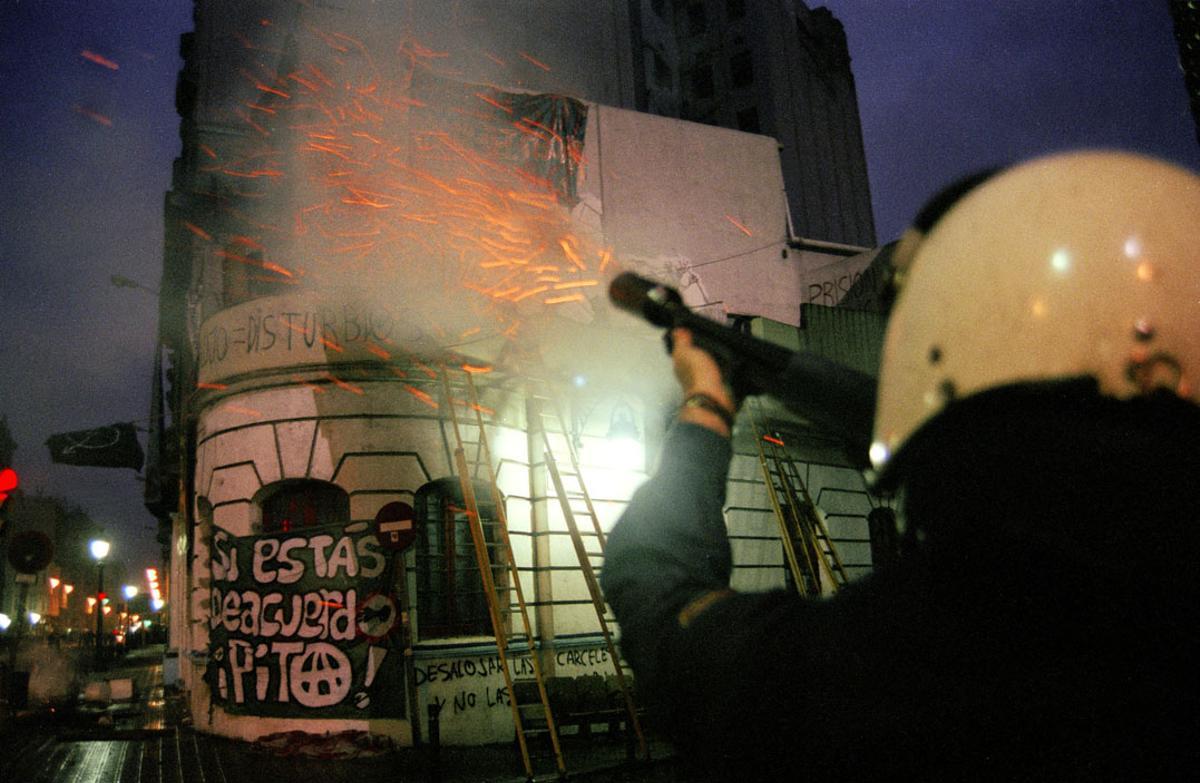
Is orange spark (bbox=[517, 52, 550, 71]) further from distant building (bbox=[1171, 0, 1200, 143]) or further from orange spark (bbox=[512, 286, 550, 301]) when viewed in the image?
distant building (bbox=[1171, 0, 1200, 143])

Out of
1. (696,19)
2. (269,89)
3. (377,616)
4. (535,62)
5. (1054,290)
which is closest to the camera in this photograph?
(1054,290)

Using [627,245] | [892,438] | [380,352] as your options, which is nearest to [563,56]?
[627,245]

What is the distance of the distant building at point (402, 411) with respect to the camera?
10.5m

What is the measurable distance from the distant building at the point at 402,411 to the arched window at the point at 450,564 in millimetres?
38

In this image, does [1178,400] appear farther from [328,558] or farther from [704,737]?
[328,558]

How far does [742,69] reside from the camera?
42562 mm

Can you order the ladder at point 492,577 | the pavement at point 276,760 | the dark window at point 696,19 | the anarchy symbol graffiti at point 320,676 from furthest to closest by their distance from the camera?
the dark window at point 696,19 → the anarchy symbol graffiti at point 320,676 → the pavement at point 276,760 → the ladder at point 492,577

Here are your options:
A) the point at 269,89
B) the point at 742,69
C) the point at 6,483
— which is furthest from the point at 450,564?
the point at 742,69

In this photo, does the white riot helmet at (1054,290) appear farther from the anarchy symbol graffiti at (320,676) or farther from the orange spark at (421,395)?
the orange spark at (421,395)

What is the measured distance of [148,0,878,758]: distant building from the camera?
10.5 metres

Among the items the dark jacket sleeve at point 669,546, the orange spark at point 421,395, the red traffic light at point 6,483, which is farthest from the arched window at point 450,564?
the dark jacket sleeve at point 669,546

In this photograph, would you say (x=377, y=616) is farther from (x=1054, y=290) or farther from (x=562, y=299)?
(x=1054, y=290)

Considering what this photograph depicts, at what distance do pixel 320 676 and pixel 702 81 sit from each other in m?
41.4

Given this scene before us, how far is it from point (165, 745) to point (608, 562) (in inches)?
500
